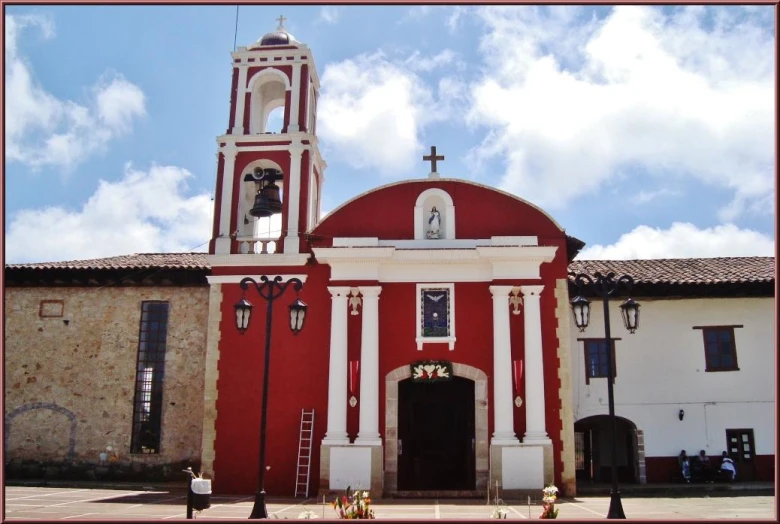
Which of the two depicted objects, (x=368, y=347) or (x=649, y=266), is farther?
(x=649, y=266)

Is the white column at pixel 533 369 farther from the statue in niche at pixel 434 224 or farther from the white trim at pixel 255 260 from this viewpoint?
the white trim at pixel 255 260

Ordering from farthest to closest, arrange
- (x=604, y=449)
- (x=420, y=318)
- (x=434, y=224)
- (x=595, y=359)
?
(x=604, y=449), (x=595, y=359), (x=434, y=224), (x=420, y=318)

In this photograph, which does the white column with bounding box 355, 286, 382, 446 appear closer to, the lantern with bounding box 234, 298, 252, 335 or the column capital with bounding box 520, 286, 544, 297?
the column capital with bounding box 520, 286, 544, 297

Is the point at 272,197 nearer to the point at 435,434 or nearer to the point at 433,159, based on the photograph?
the point at 433,159

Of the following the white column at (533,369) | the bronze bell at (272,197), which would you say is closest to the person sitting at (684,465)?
the white column at (533,369)

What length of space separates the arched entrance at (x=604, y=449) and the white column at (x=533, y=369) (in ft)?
12.9

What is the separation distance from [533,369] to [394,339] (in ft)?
11.2

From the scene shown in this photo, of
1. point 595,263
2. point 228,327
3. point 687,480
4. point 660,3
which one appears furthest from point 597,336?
point 660,3

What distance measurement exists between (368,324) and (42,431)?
10.1 m

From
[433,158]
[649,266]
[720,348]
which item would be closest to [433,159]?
[433,158]

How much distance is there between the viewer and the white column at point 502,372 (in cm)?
1591

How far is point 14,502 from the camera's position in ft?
45.4

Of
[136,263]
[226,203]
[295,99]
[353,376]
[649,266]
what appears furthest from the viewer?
[649,266]

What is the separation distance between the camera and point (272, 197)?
1783 centimetres
